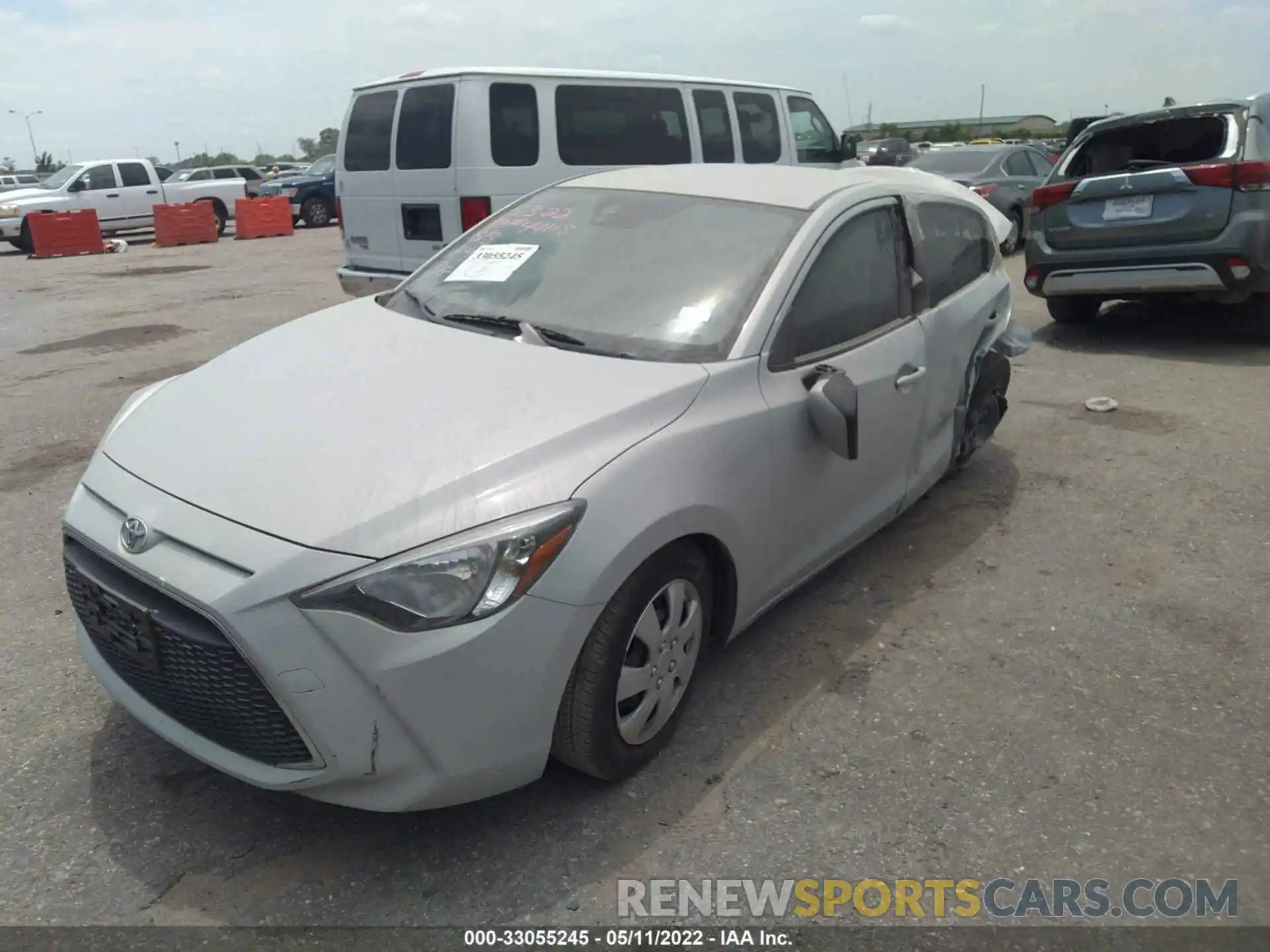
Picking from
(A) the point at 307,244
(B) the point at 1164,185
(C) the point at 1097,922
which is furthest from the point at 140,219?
(C) the point at 1097,922

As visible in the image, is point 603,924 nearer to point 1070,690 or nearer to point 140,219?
point 1070,690

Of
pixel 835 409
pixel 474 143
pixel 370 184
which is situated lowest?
pixel 835 409

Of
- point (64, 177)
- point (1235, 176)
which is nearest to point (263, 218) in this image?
point (64, 177)

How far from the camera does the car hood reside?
2.41m

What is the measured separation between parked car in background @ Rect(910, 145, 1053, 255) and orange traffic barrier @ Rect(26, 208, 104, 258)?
1559 cm

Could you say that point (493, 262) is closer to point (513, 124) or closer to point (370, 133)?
point (513, 124)

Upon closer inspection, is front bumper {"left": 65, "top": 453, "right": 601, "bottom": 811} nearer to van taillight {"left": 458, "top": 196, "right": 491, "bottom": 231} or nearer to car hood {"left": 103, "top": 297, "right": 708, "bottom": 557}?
car hood {"left": 103, "top": 297, "right": 708, "bottom": 557}

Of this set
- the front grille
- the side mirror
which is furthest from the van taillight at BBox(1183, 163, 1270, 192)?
the front grille

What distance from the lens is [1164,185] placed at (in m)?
7.44

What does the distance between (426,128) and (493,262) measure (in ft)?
16.7

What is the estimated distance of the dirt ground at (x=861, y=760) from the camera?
2.54 metres

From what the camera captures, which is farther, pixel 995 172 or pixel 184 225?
pixel 184 225

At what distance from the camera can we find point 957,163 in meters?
13.7

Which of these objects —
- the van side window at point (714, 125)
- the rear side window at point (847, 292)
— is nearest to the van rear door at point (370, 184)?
the van side window at point (714, 125)
